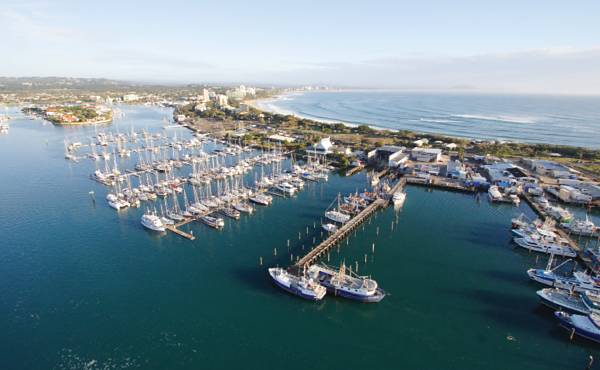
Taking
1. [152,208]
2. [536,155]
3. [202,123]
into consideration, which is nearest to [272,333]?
[152,208]

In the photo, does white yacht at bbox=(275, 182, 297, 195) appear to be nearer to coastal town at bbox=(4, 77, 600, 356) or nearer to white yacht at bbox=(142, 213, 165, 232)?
coastal town at bbox=(4, 77, 600, 356)

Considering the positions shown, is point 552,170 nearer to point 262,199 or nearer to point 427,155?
point 427,155

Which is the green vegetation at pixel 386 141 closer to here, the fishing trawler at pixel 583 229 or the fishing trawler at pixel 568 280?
the fishing trawler at pixel 583 229

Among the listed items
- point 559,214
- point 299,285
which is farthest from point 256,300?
point 559,214

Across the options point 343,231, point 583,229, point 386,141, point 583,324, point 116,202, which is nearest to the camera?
point 583,324

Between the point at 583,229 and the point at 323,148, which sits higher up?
the point at 323,148

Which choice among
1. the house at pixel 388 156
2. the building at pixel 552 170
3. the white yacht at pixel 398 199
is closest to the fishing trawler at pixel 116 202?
the white yacht at pixel 398 199

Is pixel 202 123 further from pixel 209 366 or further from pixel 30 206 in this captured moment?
pixel 209 366
